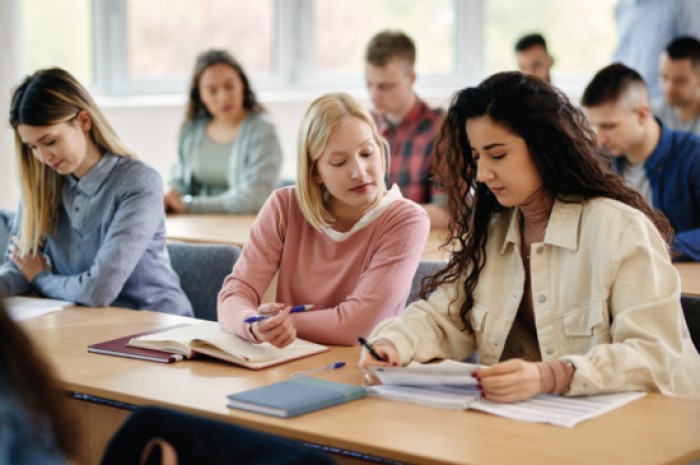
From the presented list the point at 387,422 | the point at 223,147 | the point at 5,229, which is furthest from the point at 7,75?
the point at 387,422

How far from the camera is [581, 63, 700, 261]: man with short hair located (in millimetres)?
3801

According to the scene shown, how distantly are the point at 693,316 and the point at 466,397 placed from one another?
2.23 feet

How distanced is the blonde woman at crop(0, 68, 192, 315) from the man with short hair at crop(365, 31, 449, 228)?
157cm

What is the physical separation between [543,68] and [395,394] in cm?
437

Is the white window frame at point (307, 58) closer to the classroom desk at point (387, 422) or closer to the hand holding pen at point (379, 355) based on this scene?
the classroom desk at point (387, 422)

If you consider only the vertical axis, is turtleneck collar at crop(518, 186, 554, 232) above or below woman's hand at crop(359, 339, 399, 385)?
above

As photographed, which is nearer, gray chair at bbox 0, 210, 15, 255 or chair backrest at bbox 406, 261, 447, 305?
chair backrest at bbox 406, 261, 447, 305

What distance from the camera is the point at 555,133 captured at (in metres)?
2.26

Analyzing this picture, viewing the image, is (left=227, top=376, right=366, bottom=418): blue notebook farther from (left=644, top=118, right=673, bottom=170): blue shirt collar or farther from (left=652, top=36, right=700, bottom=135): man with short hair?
(left=652, top=36, right=700, bottom=135): man with short hair

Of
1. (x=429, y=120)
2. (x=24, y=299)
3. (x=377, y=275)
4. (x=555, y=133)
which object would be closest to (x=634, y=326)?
(x=555, y=133)

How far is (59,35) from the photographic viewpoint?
249 inches

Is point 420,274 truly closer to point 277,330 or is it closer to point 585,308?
point 277,330

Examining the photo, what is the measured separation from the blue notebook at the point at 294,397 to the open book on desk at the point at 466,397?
0.07 meters

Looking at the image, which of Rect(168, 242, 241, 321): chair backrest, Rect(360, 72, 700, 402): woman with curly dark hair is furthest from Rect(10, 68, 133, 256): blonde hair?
Rect(360, 72, 700, 402): woman with curly dark hair
